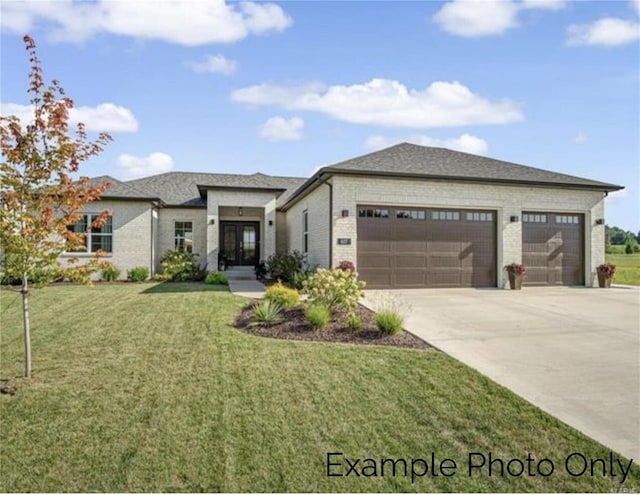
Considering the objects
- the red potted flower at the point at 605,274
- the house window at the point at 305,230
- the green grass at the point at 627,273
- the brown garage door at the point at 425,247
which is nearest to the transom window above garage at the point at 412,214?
the brown garage door at the point at 425,247

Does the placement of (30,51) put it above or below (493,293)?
above

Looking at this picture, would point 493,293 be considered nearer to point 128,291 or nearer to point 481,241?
point 481,241

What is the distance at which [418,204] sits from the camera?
1271cm

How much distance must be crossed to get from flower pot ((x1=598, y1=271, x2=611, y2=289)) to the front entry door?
15.3m

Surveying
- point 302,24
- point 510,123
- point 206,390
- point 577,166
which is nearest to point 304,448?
point 206,390

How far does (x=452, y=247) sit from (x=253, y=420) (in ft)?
35.7

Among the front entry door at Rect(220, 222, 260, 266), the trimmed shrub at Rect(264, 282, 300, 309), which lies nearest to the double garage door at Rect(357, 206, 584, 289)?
the trimmed shrub at Rect(264, 282, 300, 309)

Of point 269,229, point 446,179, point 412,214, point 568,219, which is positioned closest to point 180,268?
point 269,229

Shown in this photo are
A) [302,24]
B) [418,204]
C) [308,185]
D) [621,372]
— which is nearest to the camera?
[621,372]

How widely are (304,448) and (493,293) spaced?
33.4ft

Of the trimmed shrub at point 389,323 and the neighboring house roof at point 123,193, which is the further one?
the neighboring house roof at point 123,193

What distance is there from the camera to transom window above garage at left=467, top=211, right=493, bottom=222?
13398 mm

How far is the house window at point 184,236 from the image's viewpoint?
1908 cm

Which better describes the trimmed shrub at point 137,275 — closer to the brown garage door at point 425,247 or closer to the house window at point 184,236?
the house window at point 184,236
